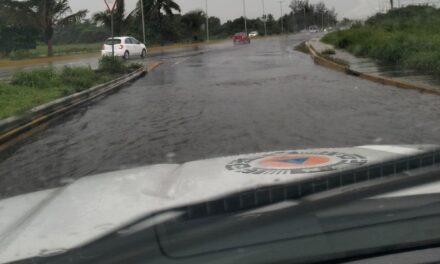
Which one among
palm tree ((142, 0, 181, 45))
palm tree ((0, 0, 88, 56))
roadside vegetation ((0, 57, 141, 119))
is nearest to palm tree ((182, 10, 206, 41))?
palm tree ((142, 0, 181, 45))

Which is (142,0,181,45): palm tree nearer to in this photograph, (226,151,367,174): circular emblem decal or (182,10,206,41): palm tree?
(182,10,206,41): palm tree

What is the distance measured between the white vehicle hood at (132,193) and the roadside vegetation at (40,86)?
8.23 meters

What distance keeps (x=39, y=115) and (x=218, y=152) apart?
17.5 ft

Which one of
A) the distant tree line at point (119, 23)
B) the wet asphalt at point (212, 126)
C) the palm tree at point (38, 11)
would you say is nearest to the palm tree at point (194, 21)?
the distant tree line at point (119, 23)

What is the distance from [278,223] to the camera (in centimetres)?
190

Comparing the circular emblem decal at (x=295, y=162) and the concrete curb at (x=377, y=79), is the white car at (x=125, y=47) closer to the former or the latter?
the concrete curb at (x=377, y=79)

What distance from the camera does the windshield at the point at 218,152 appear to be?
6.29 ft

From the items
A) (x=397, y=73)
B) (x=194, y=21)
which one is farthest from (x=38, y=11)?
(x=194, y=21)

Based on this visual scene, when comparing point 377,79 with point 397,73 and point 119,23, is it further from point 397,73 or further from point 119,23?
point 119,23

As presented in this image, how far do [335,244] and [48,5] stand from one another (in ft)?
127

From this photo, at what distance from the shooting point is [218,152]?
25.4 feet

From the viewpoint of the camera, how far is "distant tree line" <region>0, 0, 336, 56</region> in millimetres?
38344

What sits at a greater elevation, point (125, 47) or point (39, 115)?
point (125, 47)

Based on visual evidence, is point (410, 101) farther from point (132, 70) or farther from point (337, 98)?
point (132, 70)
